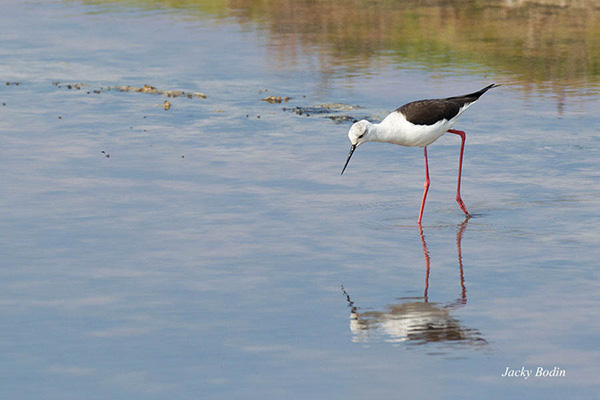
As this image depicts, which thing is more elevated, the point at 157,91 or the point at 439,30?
the point at 439,30

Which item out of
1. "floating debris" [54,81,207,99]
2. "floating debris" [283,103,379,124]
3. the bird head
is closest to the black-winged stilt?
the bird head

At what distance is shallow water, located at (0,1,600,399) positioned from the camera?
732 centimetres

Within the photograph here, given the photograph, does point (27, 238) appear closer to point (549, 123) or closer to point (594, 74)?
point (549, 123)

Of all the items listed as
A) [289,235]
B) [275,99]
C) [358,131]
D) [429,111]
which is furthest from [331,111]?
[289,235]

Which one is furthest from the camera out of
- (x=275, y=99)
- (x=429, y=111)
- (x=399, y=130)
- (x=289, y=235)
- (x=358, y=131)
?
(x=275, y=99)

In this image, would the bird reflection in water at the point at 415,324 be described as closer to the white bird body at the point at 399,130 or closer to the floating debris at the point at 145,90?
the white bird body at the point at 399,130

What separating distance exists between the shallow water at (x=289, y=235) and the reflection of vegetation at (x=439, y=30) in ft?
0.96

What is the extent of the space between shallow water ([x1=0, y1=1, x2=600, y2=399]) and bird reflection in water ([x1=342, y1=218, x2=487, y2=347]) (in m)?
0.02

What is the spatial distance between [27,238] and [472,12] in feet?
61.3

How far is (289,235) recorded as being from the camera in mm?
10484

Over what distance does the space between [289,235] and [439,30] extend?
15.1 meters

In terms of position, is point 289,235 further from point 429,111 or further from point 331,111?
point 331,111

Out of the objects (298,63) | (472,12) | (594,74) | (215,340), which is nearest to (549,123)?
(594,74)

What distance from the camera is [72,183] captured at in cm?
1252
